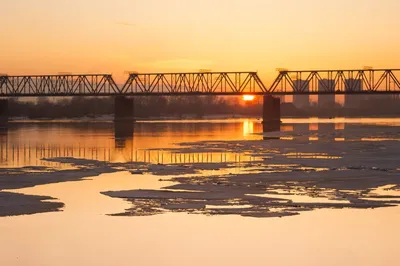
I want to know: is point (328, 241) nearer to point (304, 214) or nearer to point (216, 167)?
point (304, 214)

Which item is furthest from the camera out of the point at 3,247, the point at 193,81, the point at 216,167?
the point at 193,81

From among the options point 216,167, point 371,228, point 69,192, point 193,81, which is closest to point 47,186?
point 69,192

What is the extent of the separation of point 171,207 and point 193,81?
16057 centimetres

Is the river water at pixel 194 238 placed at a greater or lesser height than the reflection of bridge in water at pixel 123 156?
lesser

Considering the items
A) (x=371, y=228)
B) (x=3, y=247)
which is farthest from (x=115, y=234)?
(x=371, y=228)

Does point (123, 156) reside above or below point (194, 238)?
above

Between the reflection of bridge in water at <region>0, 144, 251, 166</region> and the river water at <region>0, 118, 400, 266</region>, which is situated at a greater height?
the reflection of bridge in water at <region>0, 144, 251, 166</region>

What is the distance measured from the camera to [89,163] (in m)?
36.9

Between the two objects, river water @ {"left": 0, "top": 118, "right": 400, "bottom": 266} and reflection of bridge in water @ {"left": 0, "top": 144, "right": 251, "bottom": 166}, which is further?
reflection of bridge in water @ {"left": 0, "top": 144, "right": 251, "bottom": 166}

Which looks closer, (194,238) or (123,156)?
(194,238)

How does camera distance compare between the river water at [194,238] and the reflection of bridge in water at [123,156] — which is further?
the reflection of bridge in water at [123,156]

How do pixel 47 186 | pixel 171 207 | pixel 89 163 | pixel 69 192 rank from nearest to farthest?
pixel 171 207, pixel 69 192, pixel 47 186, pixel 89 163

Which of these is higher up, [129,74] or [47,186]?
[129,74]

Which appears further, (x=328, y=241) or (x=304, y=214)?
(x=304, y=214)
